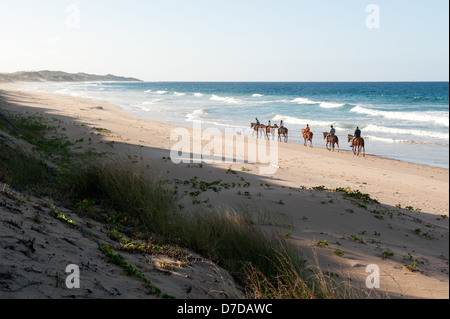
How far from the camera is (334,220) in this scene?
877cm

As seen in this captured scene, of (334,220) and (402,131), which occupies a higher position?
(402,131)

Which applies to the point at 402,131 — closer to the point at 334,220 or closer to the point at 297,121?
the point at 297,121

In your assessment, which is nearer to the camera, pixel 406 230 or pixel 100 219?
pixel 100 219

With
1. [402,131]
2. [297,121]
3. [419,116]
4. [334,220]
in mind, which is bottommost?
[334,220]

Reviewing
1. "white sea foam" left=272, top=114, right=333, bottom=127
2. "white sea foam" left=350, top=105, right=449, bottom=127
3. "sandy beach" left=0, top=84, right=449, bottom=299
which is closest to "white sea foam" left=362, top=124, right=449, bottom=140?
"white sea foam" left=272, top=114, right=333, bottom=127

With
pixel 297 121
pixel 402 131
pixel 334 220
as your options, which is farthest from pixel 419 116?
pixel 334 220

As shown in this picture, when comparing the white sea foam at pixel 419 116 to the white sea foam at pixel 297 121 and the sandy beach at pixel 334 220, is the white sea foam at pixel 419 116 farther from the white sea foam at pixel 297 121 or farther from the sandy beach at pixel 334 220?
the sandy beach at pixel 334 220

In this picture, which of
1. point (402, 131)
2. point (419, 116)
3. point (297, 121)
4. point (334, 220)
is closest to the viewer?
point (334, 220)

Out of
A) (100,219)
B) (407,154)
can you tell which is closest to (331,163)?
(407,154)

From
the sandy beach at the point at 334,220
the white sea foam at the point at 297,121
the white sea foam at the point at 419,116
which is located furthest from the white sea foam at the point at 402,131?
the sandy beach at the point at 334,220

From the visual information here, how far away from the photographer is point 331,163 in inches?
764
